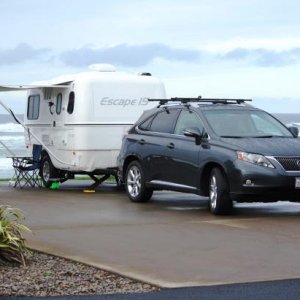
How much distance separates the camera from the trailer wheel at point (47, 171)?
1764cm

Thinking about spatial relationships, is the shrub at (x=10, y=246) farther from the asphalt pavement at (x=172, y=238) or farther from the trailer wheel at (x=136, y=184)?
the trailer wheel at (x=136, y=184)

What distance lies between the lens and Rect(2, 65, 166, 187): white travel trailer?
53.4 feet

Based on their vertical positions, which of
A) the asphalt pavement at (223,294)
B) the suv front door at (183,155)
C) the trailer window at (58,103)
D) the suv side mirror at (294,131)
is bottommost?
the asphalt pavement at (223,294)

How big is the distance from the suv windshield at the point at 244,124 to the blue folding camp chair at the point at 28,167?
253 inches

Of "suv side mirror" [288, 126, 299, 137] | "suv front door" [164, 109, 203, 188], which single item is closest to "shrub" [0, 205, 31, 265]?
"suv front door" [164, 109, 203, 188]

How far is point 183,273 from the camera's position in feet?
24.0

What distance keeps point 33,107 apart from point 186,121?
6677 mm

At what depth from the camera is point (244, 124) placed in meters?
12.7

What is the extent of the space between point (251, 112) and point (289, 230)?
3.42 metres

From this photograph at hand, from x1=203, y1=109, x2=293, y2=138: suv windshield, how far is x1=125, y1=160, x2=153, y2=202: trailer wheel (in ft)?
6.19

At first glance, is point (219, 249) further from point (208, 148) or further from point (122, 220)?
point (208, 148)

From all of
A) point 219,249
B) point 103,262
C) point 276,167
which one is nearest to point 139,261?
point 103,262

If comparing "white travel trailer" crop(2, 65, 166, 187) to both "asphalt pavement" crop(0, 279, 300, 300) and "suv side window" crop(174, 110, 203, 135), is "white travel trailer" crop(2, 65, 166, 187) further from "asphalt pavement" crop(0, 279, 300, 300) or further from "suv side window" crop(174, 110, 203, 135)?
"asphalt pavement" crop(0, 279, 300, 300)

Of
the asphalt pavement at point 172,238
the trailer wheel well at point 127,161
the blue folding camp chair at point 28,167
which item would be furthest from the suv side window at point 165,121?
the blue folding camp chair at point 28,167
